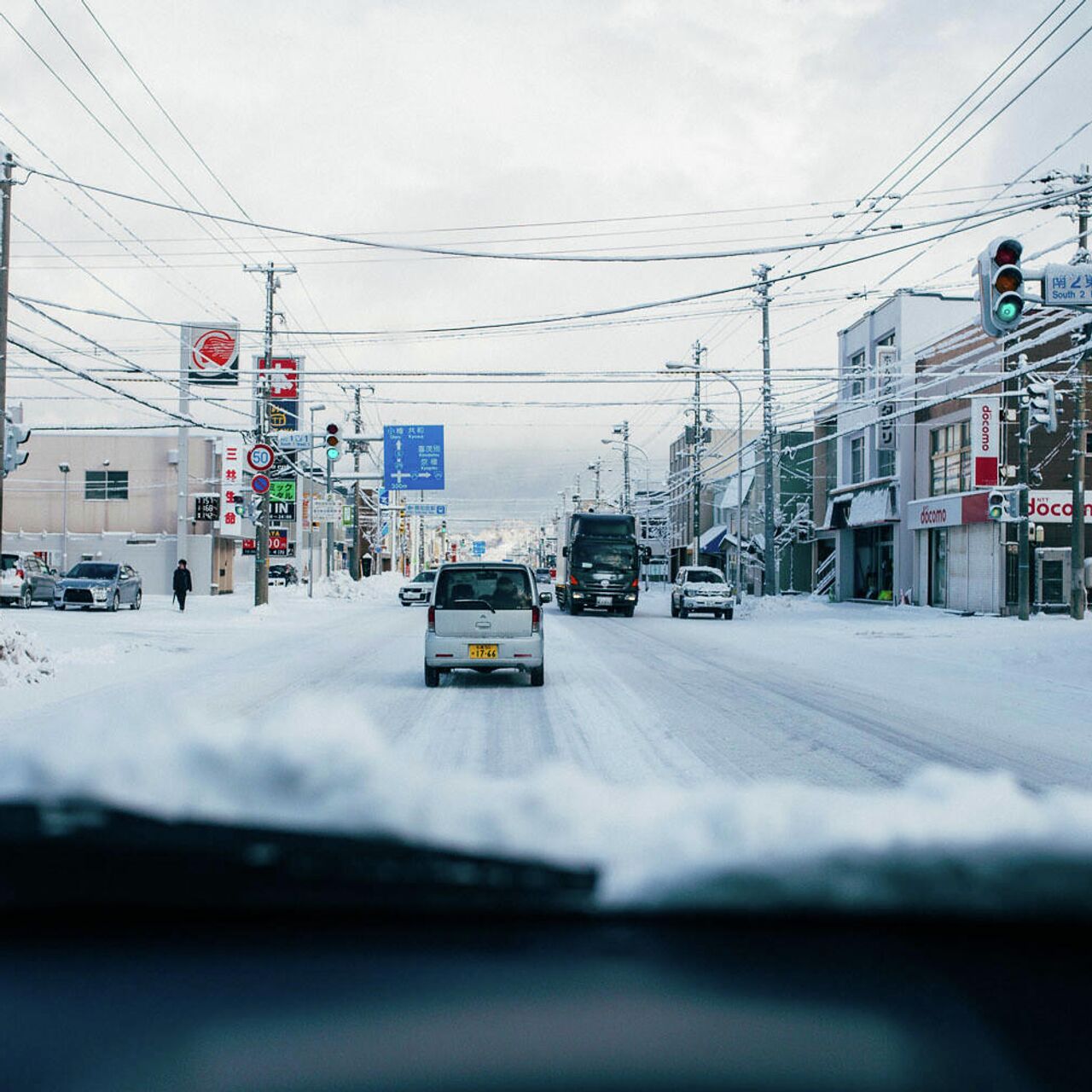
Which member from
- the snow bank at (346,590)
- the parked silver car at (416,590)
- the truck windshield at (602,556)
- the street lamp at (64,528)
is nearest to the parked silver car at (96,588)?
the parked silver car at (416,590)

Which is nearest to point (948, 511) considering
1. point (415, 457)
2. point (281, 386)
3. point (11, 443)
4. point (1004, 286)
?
point (415, 457)

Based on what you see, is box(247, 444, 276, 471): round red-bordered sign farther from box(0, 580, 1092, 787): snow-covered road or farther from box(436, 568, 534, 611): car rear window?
box(436, 568, 534, 611): car rear window

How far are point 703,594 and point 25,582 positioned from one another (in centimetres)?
2308

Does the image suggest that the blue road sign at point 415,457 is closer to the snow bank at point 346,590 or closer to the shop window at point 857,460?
the snow bank at point 346,590

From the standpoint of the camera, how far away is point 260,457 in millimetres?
29562

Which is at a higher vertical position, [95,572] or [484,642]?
[95,572]

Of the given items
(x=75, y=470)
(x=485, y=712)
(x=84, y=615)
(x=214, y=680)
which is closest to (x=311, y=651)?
(x=214, y=680)

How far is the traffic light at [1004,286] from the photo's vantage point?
48.0 feet

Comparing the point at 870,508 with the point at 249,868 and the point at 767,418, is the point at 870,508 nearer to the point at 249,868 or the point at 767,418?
the point at 767,418

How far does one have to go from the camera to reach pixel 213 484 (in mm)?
54688

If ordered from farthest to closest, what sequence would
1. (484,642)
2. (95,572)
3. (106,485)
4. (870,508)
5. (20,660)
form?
(106,485) < (870,508) < (95,572) < (20,660) < (484,642)

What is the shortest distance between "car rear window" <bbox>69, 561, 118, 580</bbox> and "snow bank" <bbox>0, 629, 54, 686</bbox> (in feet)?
67.2

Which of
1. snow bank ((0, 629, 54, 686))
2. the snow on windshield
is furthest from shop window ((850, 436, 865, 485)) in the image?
snow bank ((0, 629, 54, 686))

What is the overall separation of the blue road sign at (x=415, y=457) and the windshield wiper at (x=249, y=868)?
4443 centimetres
